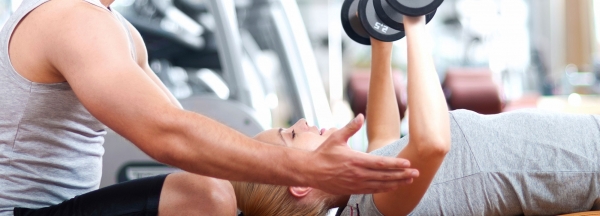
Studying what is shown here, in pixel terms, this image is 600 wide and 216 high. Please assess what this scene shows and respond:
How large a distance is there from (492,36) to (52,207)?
6.06m

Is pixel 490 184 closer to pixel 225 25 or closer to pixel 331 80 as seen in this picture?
pixel 225 25

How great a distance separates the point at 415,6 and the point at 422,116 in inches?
7.5

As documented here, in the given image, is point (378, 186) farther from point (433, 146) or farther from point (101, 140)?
point (101, 140)

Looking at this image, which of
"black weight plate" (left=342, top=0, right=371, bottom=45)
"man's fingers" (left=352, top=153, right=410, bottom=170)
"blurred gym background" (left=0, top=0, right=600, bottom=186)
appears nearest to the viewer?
"man's fingers" (left=352, top=153, right=410, bottom=170)

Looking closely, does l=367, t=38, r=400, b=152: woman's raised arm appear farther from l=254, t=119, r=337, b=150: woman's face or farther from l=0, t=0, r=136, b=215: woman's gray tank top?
l=0, t=0, r=136, b=215: woman's gray tank top

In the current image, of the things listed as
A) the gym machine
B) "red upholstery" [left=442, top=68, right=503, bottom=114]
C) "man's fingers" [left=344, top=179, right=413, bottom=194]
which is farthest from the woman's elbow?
"red upholstery" [left=442, top=68, right=503, bottom=114]

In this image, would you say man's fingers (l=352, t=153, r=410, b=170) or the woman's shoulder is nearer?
man's fingers (l=352, t=153, r=410, b=170)

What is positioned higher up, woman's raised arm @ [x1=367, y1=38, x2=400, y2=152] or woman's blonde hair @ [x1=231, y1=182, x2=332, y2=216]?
woman's raised arm @ [x1=367, y1=38, x2=400, y2=152]

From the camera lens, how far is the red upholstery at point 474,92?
3328mm

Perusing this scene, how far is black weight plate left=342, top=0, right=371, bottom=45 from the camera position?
57.9 inches

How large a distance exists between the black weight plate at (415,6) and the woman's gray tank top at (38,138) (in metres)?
0.48

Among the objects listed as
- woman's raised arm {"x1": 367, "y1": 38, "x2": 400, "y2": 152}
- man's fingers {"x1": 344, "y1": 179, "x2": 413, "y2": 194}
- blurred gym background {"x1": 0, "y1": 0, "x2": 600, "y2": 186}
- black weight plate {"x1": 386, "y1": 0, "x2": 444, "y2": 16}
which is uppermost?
black weight plate {"x1": 386, "y1": 0, "x2": 444, "y2": 16}

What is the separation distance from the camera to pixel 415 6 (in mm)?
1079

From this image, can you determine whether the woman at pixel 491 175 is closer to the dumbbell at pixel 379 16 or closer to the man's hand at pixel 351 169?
the dumbbell at pixel 379 16
